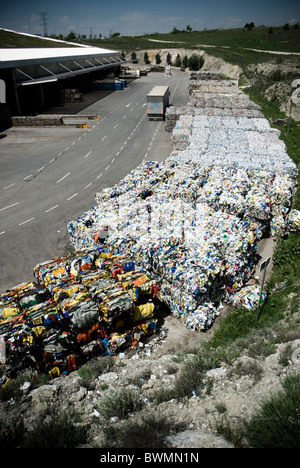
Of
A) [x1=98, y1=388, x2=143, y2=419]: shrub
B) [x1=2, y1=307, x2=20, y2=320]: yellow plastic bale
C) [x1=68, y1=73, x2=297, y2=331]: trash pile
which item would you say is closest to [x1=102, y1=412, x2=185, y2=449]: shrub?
[x1=98, y1=388, x2=143, y2=419]: shrub

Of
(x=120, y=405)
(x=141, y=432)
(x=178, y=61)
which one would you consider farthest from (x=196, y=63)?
(x=141, y=432)

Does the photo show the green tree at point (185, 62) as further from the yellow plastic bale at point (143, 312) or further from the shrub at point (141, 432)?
the shrub at point (141, 432)

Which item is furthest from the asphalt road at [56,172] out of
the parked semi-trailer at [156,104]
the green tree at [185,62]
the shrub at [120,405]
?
the green tree at [185,62]

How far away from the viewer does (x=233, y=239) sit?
1133 cm

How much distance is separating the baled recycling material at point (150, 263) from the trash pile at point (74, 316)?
1.2 inches

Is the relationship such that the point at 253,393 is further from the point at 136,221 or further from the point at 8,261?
the point at 8,261

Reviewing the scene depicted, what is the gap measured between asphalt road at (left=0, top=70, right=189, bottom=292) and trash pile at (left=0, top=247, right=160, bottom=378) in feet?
12.0

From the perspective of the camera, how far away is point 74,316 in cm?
848

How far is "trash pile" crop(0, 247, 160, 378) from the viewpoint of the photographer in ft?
26.9

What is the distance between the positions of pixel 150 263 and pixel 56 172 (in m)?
16.1

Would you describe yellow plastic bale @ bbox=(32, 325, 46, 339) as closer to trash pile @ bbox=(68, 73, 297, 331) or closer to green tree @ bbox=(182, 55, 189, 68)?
trash pile @ bbox=(68, 73, 297, 331)

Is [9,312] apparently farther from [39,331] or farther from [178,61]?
[178,61]

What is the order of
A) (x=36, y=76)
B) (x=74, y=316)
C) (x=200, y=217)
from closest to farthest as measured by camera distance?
(x=74, y=316) → (x=200, y=217) → (x=36, y=76)

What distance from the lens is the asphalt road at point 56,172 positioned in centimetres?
1521
